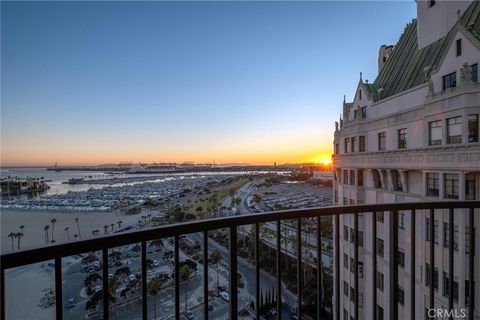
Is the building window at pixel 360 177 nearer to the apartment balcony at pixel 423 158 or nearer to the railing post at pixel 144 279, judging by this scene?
the apartment balcony at pixel 423 158

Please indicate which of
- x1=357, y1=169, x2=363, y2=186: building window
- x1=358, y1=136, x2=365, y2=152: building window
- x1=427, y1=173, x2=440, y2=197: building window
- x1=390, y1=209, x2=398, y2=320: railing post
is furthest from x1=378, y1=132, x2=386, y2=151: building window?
x1=390, y1=209, x2=398, y2=320: railing post

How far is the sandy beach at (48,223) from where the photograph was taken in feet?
112

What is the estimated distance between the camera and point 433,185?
41.3 ft

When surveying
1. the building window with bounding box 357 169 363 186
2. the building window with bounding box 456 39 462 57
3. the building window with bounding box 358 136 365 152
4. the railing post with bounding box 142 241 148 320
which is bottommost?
the building window with bounding box 357 169 363 186

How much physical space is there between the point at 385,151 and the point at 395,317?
14.4 meters

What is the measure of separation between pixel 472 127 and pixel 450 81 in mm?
2549

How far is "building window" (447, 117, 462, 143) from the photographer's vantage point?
11023 millimetres

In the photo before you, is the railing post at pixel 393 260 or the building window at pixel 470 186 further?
the building window at pixel 470 186

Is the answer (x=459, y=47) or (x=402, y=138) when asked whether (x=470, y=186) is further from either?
(x=459, y=47)

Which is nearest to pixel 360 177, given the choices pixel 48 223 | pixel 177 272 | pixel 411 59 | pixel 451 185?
pixel 451 185

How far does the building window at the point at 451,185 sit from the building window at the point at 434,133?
1513mm

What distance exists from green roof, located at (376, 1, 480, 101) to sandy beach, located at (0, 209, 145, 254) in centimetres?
3380

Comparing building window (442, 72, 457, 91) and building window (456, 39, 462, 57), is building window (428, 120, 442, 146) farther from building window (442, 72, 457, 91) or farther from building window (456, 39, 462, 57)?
building window (456, 39, 462, 57)

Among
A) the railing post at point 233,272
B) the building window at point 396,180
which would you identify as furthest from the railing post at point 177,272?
the building window at point 396,180
